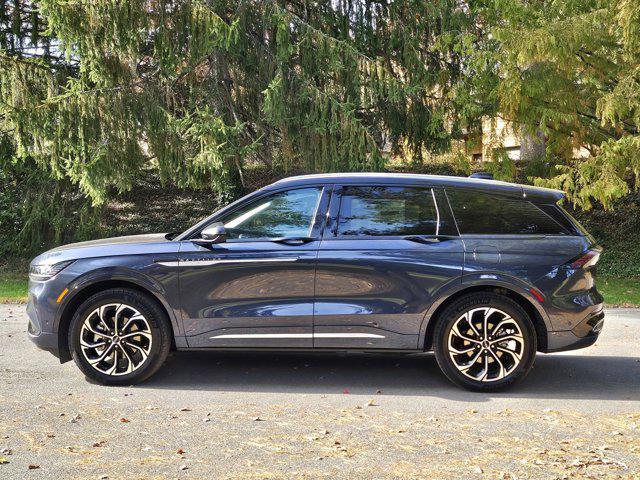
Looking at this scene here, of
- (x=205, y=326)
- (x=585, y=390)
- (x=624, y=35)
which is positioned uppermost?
(x=624, y=35)

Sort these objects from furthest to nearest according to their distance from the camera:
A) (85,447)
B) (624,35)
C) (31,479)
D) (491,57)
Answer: (491,57), (624,35), (85,447), (31,479)

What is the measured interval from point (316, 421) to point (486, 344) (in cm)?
170

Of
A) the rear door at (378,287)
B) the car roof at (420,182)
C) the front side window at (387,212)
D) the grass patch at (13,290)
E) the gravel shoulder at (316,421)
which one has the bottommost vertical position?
the grass patch at (13,290)

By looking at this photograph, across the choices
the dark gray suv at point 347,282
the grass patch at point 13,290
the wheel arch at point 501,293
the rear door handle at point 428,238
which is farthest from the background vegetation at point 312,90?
the rear door handle at point 428,238

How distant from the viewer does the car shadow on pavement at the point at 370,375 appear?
20.9 feet

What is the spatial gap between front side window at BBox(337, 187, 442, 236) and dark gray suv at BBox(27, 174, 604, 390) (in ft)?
0.04

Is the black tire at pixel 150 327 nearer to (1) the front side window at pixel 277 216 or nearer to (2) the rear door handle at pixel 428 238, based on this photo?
(1) the front side window at pixel 277 216

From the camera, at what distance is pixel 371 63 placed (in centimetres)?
1458

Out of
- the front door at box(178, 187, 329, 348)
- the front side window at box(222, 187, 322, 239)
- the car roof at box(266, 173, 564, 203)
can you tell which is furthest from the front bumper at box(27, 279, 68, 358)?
the car roof at box(266, 173, 564, 203)

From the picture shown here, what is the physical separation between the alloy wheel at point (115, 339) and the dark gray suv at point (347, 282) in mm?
10

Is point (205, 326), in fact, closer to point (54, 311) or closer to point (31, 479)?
point (54, 311)

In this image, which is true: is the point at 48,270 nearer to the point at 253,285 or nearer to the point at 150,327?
the point at 150,327

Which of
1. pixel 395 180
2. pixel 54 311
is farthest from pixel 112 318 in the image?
pixel 395 180

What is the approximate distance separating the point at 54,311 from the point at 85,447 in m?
2.00
